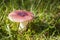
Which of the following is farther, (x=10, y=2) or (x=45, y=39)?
(x=10, y=2)

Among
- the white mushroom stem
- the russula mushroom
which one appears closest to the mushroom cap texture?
the russula mushroom

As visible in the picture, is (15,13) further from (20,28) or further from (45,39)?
(45,39)

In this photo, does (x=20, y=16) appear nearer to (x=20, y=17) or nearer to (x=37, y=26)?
(x=20, y=17)

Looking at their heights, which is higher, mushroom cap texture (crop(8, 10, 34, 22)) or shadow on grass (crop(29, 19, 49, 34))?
mushroom cap texture (crop(8, 10, 34, 22))

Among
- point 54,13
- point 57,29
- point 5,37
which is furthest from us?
point 54,13

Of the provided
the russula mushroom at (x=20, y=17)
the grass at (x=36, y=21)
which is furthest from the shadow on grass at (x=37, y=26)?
the russula mushroom at (x=20, y=17)

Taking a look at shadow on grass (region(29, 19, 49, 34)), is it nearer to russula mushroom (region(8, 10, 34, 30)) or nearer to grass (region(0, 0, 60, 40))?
grass (region(0, 0, 60, 40))

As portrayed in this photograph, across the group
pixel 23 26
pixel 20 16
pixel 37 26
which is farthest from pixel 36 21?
pixel 20 16

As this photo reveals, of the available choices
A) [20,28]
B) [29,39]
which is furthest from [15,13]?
[29,39]
